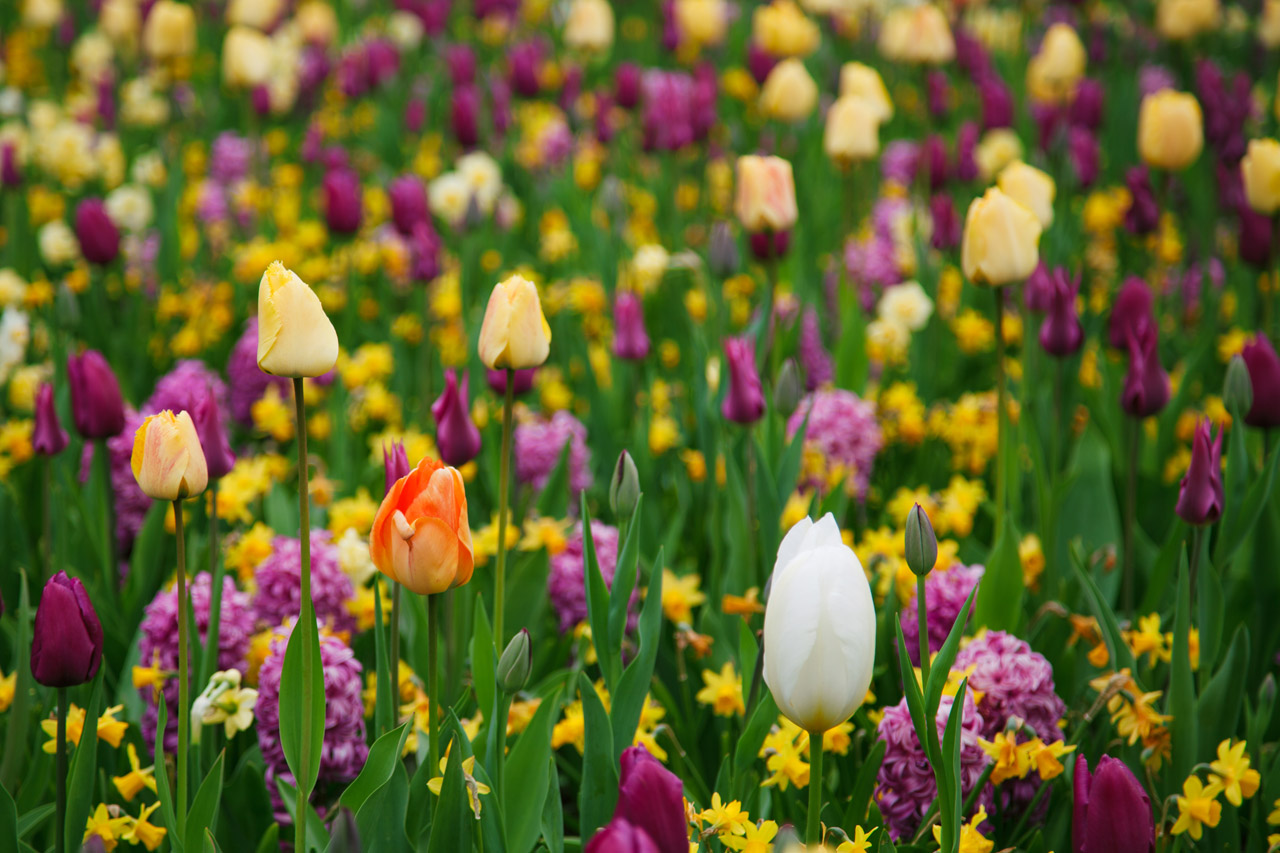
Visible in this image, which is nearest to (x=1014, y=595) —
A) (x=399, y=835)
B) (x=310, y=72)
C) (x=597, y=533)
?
(x=597, y=533)

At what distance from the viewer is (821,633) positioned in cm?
100

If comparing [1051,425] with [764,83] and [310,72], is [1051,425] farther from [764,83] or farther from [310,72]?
[310,72]

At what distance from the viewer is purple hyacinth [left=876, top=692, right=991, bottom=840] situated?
1.42 meters

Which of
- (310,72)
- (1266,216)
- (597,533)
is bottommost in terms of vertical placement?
(597,533)

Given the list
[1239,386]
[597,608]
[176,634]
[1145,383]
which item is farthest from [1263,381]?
[176,634]

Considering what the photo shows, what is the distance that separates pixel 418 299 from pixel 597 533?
1853 mm

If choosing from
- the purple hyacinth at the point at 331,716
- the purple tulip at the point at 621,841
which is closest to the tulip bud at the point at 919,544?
the purple tulip at the point at 621,841

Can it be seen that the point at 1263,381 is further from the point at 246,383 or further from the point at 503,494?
the point at 246,383

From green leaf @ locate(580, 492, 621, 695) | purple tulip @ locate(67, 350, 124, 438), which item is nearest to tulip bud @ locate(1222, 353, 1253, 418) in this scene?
green leaf @ locate(580, 492, 621, 695)

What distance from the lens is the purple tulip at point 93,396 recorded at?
183 cm

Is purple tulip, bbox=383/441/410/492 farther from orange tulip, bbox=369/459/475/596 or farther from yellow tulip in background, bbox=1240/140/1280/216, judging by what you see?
yellow tulip in background, bbox=1240/140/1280/216

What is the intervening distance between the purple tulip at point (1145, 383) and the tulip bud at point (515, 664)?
1.17 metres

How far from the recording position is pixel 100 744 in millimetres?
1608

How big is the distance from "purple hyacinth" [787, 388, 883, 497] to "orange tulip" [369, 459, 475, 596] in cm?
133
